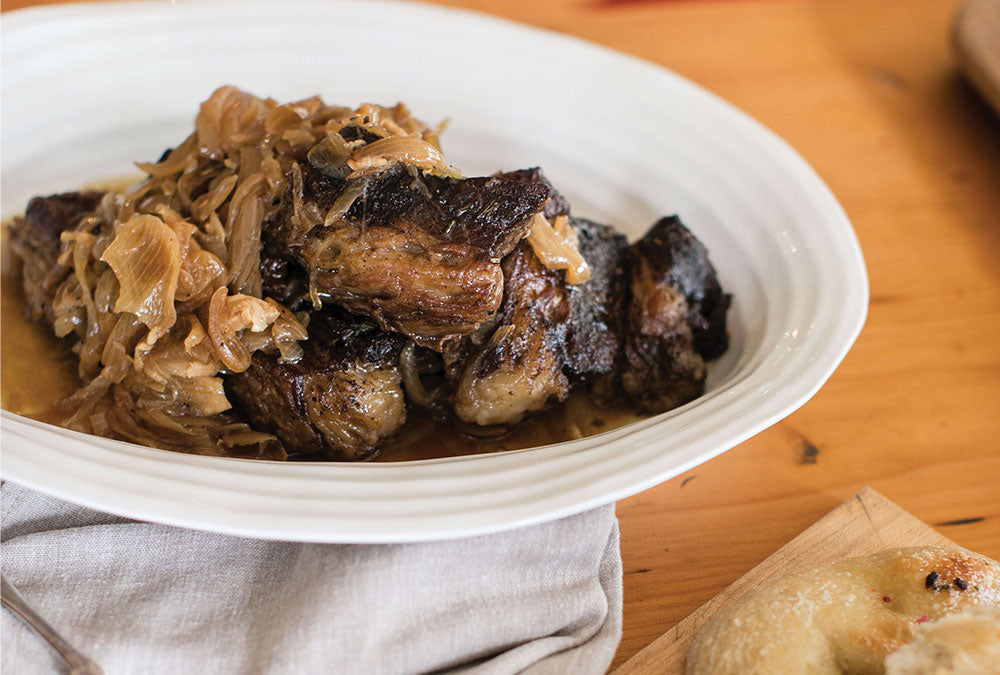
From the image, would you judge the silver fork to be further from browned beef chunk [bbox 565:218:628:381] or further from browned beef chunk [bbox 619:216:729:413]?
browned beef chunk [bbox 619:216:729:413]

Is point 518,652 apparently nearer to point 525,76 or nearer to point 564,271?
point 564,271

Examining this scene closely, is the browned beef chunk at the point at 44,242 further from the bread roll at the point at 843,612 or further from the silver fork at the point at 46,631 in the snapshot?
the bread roll at the point at 843,612

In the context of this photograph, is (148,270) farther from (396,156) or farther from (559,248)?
(559,248)

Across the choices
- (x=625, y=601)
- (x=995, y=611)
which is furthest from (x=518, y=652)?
(x=995, y=611)

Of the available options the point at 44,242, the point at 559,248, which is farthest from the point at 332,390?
the point at 44,242

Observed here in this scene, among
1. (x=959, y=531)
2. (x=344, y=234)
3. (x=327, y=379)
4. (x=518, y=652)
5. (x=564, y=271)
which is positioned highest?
(x=344, y=234)
